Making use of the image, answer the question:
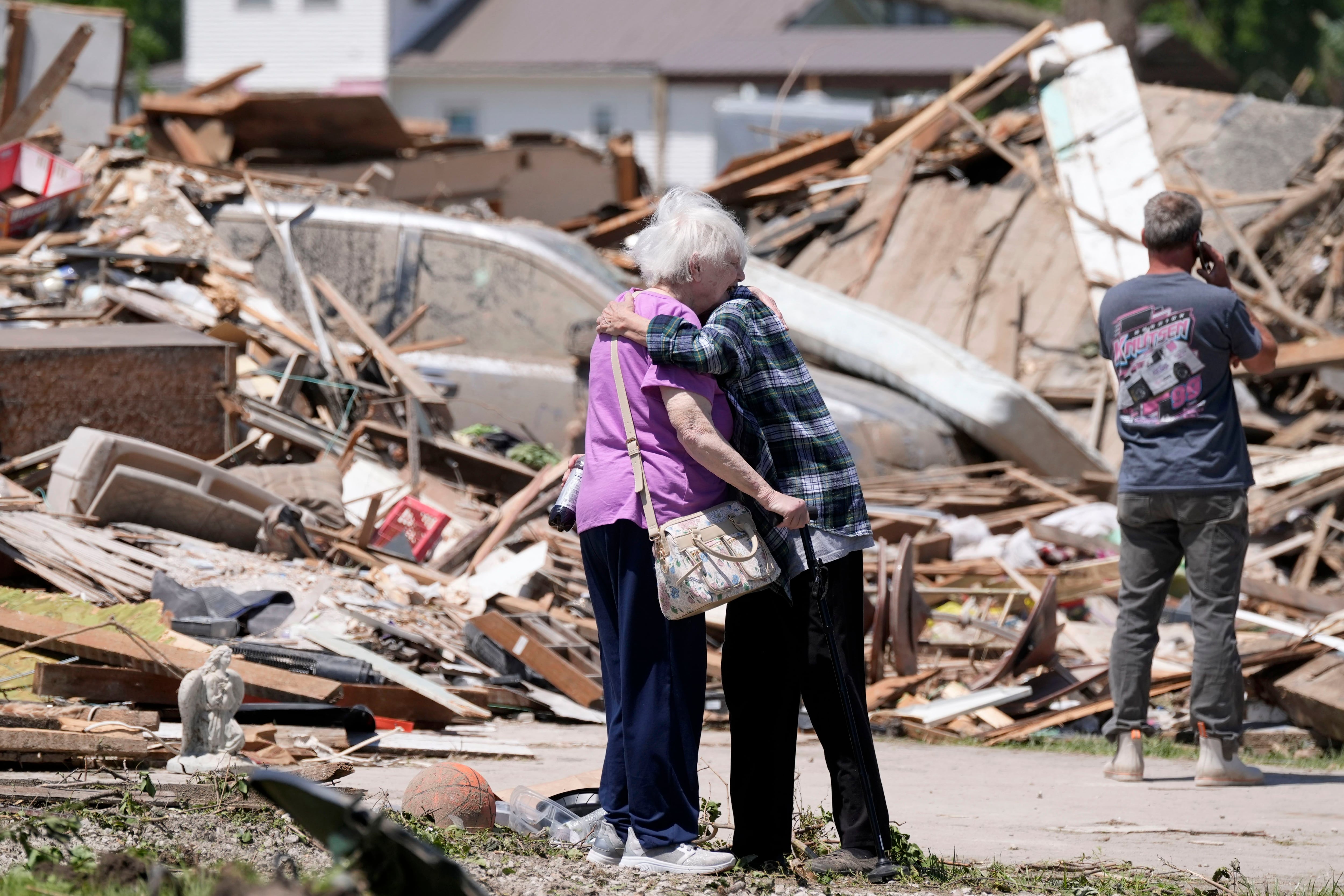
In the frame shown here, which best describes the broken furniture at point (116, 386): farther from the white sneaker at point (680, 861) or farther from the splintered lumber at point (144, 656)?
the white sneaker at point (680, 861)

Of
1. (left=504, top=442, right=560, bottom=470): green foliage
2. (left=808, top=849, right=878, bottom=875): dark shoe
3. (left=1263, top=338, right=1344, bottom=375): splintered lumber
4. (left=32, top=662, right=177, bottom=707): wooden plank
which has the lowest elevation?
(left=808, top=849, right=878, bottom=875): dark shoe

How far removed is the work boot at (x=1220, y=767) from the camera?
511 centimetres

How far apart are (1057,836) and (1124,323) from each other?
6.56 ft

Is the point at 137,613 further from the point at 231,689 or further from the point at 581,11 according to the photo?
the point at 581,11

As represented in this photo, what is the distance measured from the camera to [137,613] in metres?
5.79

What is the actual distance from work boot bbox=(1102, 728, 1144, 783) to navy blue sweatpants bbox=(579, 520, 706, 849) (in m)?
2.24

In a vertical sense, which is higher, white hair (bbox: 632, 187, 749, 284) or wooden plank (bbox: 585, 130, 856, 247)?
wooden plank (bbox: 585, 130, 856, 247)

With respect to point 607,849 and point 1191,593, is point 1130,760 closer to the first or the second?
point 1191,593

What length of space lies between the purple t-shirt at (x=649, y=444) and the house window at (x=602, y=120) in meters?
32.9

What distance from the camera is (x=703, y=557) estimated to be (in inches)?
137

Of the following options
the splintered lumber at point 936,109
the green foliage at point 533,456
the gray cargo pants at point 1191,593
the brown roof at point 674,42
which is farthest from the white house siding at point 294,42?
the gray cargo pants at point 1191,593

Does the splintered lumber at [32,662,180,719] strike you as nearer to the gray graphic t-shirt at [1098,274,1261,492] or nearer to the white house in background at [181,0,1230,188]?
the gray graphic t-shirt at [1098,274,1261,492]

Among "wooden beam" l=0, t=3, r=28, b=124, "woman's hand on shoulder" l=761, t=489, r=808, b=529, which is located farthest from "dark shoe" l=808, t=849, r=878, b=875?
"wooden beam" l=0, t=3, r=28, b=124

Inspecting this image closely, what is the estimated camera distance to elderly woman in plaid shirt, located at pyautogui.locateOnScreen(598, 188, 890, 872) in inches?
144
